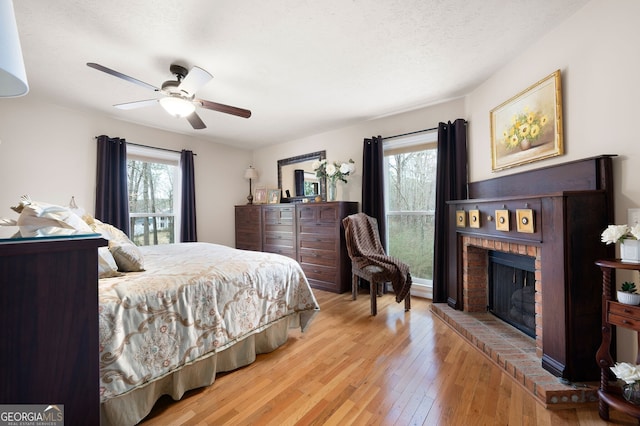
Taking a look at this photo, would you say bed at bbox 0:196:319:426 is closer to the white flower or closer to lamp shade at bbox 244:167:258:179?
the white flower

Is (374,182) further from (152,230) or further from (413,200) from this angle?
(152,230)

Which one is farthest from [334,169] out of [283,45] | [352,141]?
[283,45]

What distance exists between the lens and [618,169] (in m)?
1.53

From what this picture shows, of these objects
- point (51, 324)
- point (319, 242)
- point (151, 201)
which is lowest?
point (319, 242)

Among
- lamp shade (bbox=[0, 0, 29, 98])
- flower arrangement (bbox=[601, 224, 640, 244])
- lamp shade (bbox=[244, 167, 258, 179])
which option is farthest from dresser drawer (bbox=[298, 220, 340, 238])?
lamp shade (bbox=[0, 0, 29, 98])

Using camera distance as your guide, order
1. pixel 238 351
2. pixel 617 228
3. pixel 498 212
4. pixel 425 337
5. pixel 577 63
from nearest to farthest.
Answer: pixel 617 228
pixel 577 63
pixel 238 351
pixel 498 212
pixel 425 337

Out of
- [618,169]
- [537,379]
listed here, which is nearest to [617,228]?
[618,169]

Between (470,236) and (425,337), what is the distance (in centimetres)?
109

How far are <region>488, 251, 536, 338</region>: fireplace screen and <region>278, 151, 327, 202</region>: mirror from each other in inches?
99.2

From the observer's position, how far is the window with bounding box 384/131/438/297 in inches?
133

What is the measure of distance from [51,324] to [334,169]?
3341 millimetres

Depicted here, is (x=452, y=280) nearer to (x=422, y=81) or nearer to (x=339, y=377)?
(x=339, y=377)

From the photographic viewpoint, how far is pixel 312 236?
3838 millimetres

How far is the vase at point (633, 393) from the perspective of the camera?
1268 mm
